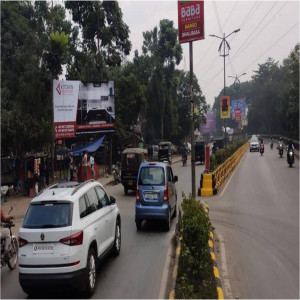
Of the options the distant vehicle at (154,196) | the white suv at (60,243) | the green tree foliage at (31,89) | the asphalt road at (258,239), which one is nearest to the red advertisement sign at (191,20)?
the distant vehicle at (154,196)

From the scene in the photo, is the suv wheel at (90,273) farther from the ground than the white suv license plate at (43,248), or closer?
closer

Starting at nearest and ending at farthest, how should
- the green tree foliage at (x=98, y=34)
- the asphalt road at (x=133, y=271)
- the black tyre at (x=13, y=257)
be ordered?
the asphalt road at (x=133, y=271), the black tyre at (x=13, y=257), the green tree foliage at (x=98, y=34)

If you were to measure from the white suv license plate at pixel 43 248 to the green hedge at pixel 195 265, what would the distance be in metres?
2.33

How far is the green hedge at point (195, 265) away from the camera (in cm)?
623

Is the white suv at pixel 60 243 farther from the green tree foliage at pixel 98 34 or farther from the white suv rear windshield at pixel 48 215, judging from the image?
the green tree foliage at pixel 98 34

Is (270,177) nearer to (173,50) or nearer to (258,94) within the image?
(173,50)

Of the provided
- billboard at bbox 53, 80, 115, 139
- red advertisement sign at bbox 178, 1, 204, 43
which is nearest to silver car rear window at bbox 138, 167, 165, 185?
→ red advertisement sign at bbox 178, 1, 204, 43

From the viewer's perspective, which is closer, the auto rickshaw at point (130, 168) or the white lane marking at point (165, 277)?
the white lane marking at point (165, 277)

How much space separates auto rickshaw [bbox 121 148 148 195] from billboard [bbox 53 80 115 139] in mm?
4006

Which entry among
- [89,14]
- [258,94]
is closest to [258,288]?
[89,14]

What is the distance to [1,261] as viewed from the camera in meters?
8.09

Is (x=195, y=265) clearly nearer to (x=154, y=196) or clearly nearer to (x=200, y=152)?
(x=154, y=196)

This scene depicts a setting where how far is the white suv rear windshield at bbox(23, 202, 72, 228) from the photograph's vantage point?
6629 mm

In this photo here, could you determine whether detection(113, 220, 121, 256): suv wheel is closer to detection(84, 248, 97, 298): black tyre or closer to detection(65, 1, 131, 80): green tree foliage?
detection(84, 248, 97, 298): black tyre
